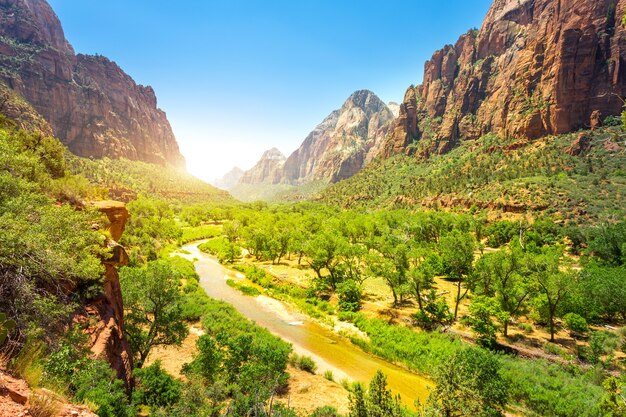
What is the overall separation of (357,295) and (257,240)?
28.6m

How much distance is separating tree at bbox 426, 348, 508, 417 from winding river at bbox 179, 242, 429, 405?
16.7 feet

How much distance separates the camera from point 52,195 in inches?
633

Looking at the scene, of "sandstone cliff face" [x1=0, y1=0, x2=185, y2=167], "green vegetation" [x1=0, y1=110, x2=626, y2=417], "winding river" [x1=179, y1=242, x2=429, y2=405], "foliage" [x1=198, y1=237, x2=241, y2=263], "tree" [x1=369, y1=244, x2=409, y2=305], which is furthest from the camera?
"sandstone cliff face" [x1=0, y1=0, x2=185, y2=167]

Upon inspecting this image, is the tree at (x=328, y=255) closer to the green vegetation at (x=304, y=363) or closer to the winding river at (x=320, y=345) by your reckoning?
the winding river at (x=320, y=345)

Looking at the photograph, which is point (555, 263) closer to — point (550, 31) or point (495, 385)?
point (495, 385)

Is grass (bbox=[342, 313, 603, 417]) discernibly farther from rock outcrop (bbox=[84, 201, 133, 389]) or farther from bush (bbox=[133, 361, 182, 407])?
rock outcrop (bbox=[84, 201, 133, 389])

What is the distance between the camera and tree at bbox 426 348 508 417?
12.1 meters

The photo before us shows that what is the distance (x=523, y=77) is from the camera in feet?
390

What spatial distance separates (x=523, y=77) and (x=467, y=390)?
14898 cm

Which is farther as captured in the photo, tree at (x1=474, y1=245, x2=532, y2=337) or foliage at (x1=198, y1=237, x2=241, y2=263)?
foliage at (x1=198, y1=237, x2=241, y2=263)

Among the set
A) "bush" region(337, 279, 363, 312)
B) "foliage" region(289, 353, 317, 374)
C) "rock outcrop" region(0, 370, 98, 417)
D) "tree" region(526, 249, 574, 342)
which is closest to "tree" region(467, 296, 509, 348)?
"tree" region(526, 249, 574, 342)

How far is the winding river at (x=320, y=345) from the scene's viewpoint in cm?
2097

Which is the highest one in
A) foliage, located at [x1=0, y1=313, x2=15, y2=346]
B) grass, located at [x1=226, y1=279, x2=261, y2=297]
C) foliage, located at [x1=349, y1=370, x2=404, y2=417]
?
foliage, located at [x1=0, y1=313, x2=15, y2=346]

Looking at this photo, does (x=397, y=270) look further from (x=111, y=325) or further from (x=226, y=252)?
(x=226, y=252)
